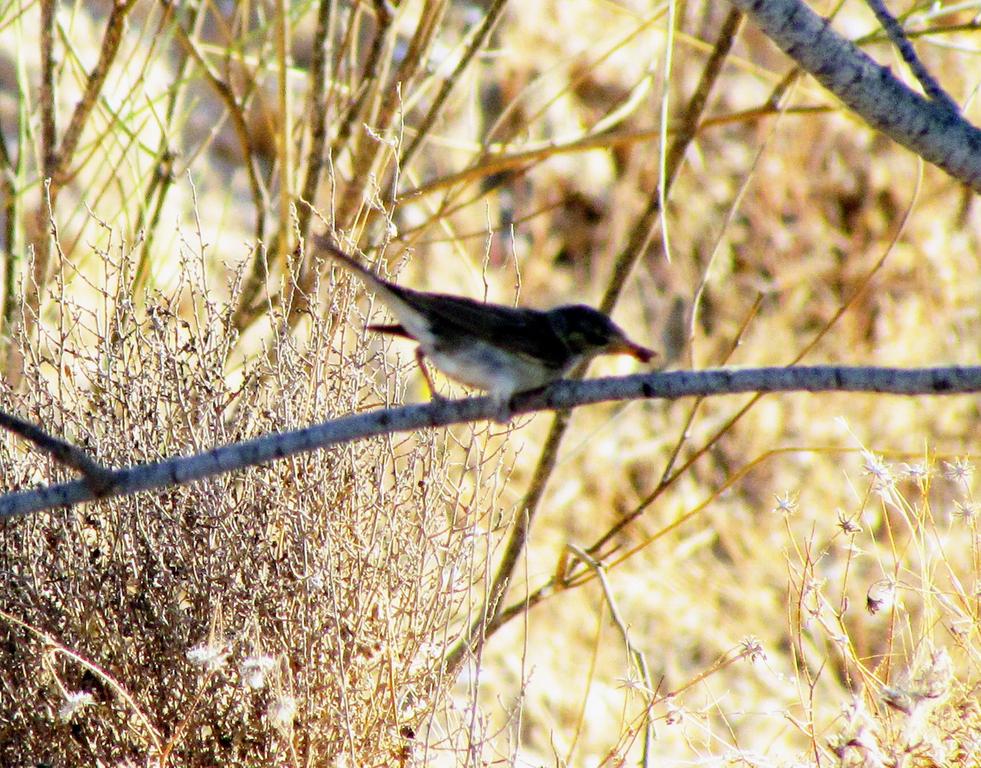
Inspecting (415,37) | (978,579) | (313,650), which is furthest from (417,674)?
(415,37)

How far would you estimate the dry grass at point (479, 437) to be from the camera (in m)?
2.08

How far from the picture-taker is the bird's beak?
1.75m

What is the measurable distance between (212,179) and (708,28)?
3.13 m

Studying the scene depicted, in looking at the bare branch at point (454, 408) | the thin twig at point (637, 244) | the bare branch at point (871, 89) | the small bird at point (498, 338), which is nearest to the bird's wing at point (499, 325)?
the small bird at point (498, 338)

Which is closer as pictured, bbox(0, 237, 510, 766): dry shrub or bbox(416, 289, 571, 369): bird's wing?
bbox(416, 289, 571, 369): bird's wing

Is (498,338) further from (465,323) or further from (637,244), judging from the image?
(637,244)

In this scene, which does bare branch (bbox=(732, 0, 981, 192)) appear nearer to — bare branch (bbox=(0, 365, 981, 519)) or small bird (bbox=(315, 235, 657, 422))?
bare branch (bbox=(0, 365, 981, 519))

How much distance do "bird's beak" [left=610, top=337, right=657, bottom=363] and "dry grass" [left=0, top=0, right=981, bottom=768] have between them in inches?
17.4

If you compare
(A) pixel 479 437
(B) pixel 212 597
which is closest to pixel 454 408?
(B) pixel 212 597

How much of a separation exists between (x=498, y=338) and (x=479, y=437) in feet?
→ 3.30

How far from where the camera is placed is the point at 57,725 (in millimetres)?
2061

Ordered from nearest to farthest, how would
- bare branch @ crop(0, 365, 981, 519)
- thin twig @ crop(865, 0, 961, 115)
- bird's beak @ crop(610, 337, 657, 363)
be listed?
bare branch @ crop(0, 365, 981, 519) → thin twig @ crop(865, 0, 961, 115) → bird's beak @ crop(610, 337, 657, 363)

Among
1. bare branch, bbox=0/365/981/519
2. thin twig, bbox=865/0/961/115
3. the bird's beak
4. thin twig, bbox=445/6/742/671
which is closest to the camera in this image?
bare branch, bbox=0/365/981/519

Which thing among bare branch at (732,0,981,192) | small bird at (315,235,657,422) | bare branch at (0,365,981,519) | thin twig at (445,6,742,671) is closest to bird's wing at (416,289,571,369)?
small bird at (315,235,657,422)
